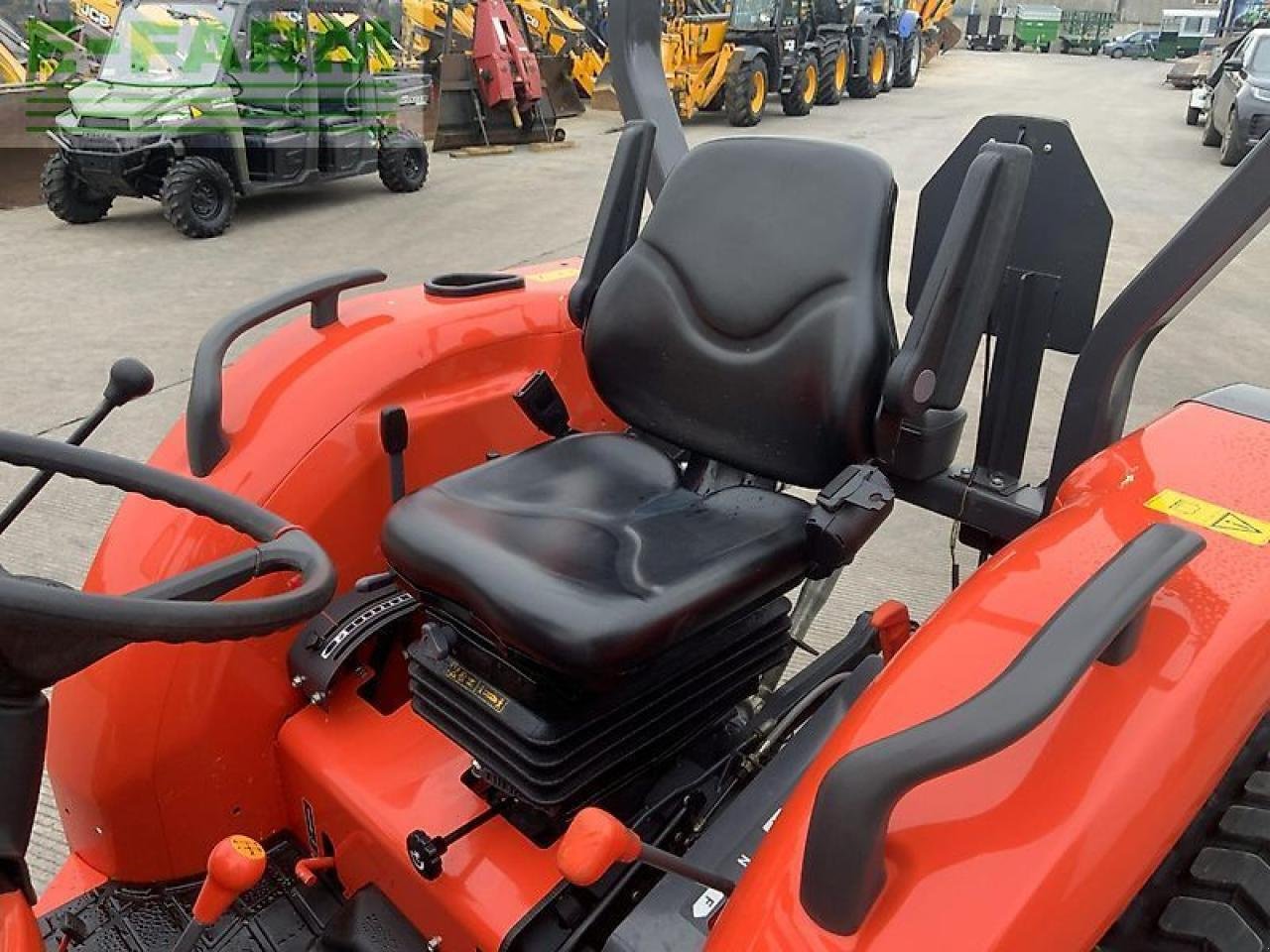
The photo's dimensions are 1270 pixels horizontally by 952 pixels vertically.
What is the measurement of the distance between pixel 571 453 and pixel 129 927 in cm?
93

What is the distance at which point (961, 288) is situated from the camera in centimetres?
140

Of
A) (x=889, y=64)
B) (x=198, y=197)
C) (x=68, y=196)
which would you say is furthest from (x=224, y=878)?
(x=889, y=64)

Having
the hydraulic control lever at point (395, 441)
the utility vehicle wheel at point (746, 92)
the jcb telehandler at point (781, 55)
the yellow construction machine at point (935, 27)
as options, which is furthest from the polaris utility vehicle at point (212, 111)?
the yellow construction machine at point (935, 27)

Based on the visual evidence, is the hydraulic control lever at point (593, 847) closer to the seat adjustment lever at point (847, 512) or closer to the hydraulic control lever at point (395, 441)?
the seat adjustment lever at point (847, 512)

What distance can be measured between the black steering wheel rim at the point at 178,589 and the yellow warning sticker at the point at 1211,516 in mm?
837

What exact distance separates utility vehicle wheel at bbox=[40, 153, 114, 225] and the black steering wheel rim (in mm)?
6949

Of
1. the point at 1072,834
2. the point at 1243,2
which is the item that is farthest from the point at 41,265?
the point at 1243,2

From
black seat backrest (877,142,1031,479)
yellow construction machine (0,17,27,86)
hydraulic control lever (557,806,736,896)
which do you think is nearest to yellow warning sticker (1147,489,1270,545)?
black seat backrest (877,142,1031,479)

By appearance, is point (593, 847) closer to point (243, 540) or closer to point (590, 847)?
point (590, 847)

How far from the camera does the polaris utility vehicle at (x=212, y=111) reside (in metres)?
6.74

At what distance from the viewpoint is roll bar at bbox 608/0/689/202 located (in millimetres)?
2023

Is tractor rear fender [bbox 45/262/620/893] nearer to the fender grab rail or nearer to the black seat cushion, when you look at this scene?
the black seat cushion

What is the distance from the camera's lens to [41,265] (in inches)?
251

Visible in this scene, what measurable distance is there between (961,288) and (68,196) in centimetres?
737
